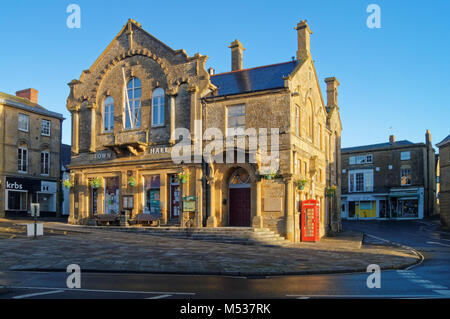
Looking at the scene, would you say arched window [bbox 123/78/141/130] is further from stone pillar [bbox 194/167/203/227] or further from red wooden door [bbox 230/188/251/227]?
red wooden door [bbox 230/188/251/227]

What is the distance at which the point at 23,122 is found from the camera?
116 feet

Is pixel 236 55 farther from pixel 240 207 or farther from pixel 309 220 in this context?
pixel 309 220

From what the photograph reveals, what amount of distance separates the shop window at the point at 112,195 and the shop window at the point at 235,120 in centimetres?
833

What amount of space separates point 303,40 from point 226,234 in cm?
1273

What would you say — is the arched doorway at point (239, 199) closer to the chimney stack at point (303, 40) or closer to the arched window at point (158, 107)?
the arched window at point (158, 107)

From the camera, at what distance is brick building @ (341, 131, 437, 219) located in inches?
1943

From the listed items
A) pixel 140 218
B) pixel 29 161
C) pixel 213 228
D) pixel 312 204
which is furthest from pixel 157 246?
pixel 29 161

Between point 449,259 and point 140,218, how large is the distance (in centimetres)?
1552

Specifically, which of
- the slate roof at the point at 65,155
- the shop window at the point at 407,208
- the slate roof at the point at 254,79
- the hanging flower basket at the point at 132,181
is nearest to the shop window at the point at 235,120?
the slate roof at the point at 254,79

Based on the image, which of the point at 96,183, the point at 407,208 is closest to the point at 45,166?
the point at 96,183

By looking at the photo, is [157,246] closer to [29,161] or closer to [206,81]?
[206,81]

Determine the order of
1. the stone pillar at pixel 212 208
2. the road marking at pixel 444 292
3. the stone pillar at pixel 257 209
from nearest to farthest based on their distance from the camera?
the road marking at pixel 444 292, the stone pillar at pixel 257 209, the stone pillar at pixel 212 208

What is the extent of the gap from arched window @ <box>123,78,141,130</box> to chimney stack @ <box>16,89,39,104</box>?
16.6m

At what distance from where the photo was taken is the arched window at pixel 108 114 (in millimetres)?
27469
